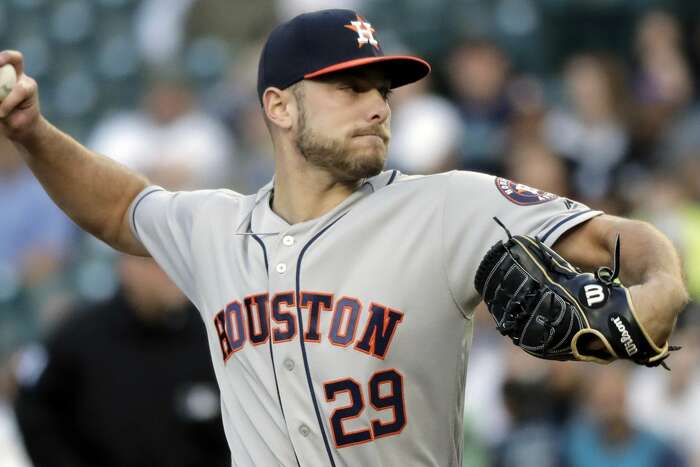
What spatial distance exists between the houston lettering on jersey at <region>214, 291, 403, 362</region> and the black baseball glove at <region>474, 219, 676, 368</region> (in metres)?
0.33

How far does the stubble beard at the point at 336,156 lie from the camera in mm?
3229

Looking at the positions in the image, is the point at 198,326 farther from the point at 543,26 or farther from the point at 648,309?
the point at 543,26

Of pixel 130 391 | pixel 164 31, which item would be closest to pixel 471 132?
pixel 164 31

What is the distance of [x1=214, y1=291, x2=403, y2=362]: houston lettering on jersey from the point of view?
10.0 feet

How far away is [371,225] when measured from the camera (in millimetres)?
3182

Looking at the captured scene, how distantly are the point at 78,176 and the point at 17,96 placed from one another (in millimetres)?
321

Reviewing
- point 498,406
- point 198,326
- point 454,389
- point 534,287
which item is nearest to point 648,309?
point 534,287

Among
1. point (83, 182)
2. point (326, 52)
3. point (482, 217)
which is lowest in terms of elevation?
point (83, 182)

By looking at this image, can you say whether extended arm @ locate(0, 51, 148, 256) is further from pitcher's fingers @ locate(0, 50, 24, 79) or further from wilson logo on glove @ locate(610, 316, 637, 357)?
wilson logo on glove @ locate(610, 316, 637, 357)

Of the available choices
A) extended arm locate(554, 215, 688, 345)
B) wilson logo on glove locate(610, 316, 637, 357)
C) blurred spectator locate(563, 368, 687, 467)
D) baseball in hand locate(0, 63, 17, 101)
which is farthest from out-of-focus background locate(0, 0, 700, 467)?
wilson logo on glove locate(610, 316, 637, 357)

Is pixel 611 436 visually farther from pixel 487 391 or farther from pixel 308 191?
pixel 308 191

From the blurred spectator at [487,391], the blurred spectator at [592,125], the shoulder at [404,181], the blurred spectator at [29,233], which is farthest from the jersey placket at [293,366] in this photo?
the blurred spectator at [29,233]

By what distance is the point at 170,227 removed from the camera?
358 cm

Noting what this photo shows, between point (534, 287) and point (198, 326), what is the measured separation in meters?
3.12
